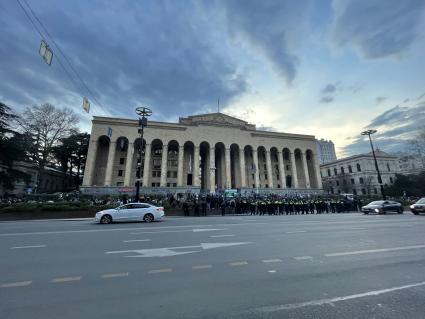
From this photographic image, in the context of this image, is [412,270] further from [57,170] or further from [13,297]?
[57,170]

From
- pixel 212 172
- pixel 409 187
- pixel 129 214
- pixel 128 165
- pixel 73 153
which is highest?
pixel 73 153

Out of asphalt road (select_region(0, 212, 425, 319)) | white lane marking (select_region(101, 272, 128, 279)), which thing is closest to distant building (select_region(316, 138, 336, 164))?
asphalt road (select_region(0, 212, 425, 319))

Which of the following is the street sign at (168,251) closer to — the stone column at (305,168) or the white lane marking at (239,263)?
the white lane marking at (239,263)

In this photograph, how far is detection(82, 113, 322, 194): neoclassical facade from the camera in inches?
1866

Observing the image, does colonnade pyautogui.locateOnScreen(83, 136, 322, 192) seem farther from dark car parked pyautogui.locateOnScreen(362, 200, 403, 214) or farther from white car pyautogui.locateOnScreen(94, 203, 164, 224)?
white car pyautogui.locateOnScreen(94, 203, 164, 224)

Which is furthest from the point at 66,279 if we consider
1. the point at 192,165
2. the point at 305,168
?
the point at 305,168

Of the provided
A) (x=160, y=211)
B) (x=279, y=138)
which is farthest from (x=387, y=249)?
(x=279, y=138)

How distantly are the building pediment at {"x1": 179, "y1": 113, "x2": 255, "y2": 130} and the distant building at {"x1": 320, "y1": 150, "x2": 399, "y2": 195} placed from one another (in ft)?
109

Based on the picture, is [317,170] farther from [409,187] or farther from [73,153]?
[73,153]

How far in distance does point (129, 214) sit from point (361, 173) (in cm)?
7189

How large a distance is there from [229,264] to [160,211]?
1103 cm

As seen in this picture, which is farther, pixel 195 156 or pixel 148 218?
pixel 195 156

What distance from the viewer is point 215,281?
3.81 meters

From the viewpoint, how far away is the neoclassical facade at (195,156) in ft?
156
